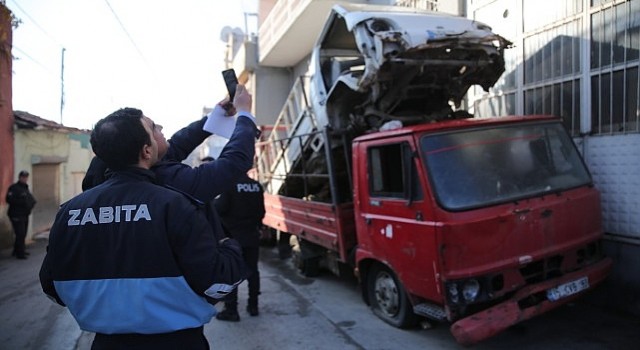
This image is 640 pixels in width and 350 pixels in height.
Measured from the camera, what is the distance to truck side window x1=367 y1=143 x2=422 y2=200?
4.49m

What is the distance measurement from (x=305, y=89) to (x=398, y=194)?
11.6 ft

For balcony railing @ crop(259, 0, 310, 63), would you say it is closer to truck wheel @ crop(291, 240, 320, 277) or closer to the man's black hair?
truck wheel @ crop(291, 240, 320, 277)

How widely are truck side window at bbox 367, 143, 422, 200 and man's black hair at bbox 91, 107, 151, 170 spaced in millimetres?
2863

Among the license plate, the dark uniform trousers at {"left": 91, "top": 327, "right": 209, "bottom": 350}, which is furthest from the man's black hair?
the license plate

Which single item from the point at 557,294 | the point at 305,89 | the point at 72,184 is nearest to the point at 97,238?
the point at 557,294

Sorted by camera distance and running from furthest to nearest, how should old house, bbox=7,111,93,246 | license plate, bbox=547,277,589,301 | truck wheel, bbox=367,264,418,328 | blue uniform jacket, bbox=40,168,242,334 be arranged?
old house, bbox=7,111,93,246 < truck wheel, bbox=367,264,418,328 < license plate, bbox=547,277,589,301 < blue uniform jacket, bbox=40,168,242,334

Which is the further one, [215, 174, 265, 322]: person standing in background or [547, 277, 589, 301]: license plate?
[215, 174, 265, 322]: person standing in background

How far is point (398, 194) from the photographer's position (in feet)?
15.0

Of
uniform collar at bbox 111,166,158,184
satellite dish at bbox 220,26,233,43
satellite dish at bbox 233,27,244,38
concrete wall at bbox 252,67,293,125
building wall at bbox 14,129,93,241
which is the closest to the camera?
uniform collar at bbox 111,166,158,184

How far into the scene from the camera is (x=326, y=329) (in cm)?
505

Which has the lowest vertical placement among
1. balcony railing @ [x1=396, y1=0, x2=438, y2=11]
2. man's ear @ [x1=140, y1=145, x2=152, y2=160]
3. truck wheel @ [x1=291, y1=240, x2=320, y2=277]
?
truck wheel @ [x1=291, y1=240, x2=320, y2=277]

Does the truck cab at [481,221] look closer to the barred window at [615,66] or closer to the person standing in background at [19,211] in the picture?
the barred window at [615,66]

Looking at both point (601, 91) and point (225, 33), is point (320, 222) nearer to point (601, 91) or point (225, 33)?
point (601, 91)

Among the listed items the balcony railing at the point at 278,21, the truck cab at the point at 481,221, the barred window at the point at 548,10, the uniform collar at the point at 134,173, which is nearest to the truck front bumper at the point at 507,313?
the truck cab at the point at 481,221
